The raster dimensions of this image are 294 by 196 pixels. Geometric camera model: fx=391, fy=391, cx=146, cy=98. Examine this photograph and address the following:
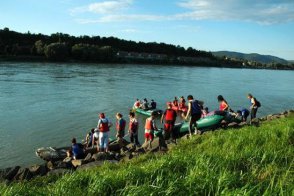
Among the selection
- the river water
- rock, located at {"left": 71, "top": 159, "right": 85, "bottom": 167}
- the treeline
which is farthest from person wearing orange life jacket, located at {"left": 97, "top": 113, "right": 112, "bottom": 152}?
the treeline

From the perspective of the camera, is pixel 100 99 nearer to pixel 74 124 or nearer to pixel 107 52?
pixel 74 124

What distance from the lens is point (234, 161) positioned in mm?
8047

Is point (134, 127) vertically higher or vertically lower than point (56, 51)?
lower

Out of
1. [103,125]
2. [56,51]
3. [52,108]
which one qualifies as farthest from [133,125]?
[56,51]

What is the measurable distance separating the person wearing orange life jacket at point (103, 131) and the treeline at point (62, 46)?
90894 mm

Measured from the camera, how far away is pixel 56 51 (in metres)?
104

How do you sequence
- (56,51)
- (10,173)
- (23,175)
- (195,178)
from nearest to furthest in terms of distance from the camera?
(195,178), (23,175), (10,173), (56,51)

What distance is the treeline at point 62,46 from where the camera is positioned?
105188 mm

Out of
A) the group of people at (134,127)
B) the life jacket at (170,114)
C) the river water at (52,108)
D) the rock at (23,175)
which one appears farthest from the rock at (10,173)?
the life jacket at (170,114)

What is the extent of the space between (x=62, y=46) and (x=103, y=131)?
94.1m

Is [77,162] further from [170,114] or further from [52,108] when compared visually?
[52,108]

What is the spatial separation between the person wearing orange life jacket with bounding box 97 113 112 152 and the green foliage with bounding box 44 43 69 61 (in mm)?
90894

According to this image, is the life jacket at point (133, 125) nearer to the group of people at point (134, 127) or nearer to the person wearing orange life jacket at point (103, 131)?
the group of people at point (134, 127)

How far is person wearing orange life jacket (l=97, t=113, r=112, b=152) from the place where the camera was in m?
15.9
